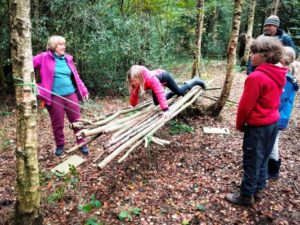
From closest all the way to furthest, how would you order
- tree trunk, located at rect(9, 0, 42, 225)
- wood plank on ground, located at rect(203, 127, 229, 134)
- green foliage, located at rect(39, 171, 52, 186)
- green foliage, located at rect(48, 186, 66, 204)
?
1. tree trunk, located at rect(9, 0, 42, 225)
2. green foliage, located at rect(48, 186, 66, 204)
3. green foliage, located at rect(39, 171, 52, 186)
4. wood plank on ground, located at rect(203, 127, 229, 134)

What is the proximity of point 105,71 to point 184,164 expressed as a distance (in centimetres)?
600

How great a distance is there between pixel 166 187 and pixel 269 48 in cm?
220

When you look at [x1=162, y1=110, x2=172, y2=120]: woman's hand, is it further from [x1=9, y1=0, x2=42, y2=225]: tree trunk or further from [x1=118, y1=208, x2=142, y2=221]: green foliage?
[x1=9, y1=0, x2=42, y2=225]: tree trunk

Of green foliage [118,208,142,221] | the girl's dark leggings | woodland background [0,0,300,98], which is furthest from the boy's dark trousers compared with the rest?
woodland background [0,0,300,98]

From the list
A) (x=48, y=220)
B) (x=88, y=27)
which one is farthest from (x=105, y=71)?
(x=48, y=220)

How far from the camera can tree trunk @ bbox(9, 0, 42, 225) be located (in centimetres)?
264

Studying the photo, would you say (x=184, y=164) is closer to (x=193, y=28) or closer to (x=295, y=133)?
(x=295, y=133)

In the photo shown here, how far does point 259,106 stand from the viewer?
10.2 feet

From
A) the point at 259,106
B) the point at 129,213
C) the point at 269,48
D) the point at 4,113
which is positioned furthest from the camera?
the point at 4,113

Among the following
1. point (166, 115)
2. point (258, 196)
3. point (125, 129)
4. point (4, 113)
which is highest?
point (166, 115)

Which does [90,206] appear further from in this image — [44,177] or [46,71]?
[46,71]

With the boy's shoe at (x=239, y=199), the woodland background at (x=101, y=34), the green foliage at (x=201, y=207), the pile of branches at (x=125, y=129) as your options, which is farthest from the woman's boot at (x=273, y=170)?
the woodland background at (x=101, y=34)

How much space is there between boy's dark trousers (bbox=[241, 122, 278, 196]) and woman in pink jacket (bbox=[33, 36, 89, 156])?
282 cm

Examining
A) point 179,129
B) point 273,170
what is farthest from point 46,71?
point 273,170
